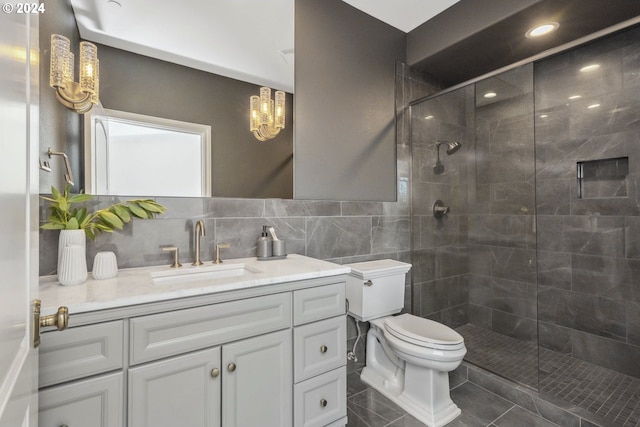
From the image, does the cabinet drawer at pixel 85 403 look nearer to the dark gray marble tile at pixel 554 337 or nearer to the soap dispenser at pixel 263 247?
the soap dispenser at pixel 263 247

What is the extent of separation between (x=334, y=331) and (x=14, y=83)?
1389 mm

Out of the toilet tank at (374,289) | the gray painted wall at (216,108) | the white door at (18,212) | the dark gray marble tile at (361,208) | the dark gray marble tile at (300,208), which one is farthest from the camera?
the dark gray marble tile at (361,208)

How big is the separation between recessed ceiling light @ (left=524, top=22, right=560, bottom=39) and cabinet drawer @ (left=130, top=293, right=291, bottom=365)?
237cm

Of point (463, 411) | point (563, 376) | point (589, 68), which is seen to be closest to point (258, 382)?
point (463, 411)

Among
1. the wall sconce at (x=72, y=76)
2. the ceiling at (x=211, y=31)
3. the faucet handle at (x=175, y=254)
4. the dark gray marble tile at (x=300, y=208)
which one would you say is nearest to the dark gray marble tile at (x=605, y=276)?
the dark gray marble tile at (x=300, y=208)

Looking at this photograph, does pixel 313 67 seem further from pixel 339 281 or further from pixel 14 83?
pixel 14 83

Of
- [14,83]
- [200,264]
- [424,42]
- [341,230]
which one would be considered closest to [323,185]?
[341,230]

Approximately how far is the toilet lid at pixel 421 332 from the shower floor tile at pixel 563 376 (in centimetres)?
58

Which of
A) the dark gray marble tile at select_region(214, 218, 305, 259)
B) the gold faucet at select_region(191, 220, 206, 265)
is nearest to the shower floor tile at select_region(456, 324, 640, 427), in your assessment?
the dark gray marble tile at select_region(214, 218, 305, 259)

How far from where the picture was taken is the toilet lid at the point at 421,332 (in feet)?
5.57

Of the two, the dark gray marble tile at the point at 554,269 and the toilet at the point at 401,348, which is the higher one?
the dark gray marble tile at the point at 554,269

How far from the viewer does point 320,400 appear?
56.6 inches

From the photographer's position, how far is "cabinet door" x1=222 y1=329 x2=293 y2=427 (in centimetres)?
118

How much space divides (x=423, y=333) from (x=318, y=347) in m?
0.81
